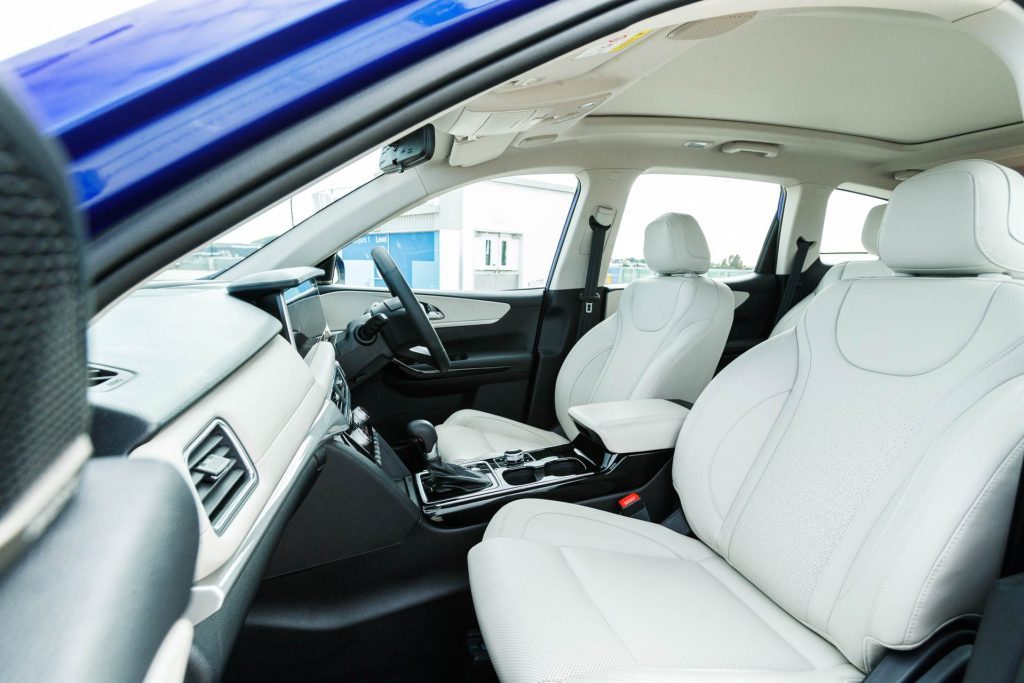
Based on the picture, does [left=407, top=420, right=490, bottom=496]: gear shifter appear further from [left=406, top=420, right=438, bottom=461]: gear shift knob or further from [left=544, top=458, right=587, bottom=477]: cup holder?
[left=544, top=458, right=587, bottom=477]: cup holder

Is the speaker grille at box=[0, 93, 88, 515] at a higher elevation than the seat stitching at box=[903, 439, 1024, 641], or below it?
higher

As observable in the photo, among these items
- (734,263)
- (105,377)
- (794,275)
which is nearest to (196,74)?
(105,377)

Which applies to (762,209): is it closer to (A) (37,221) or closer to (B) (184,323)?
(B) (184,323)

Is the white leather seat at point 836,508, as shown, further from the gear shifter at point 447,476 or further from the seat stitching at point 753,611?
the gear shifter at point 447,476

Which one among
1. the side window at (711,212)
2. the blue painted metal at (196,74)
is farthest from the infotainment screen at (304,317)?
the side window at (711,212)

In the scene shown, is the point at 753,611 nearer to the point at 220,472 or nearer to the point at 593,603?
the point at 593,603

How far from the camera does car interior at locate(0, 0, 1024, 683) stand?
362 millimetres

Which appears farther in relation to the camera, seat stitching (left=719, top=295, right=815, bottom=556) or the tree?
the tree

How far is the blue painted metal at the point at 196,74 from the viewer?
41cm

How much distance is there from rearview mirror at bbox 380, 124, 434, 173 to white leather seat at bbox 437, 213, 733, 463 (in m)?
0.95

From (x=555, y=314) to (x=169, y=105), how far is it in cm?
255

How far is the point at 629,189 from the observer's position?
2924mm

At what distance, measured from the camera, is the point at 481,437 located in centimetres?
214

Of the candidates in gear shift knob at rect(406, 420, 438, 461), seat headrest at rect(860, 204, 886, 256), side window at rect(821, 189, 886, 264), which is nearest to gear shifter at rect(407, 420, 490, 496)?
gear shift knob at rect(406, 420, 438, 461)
